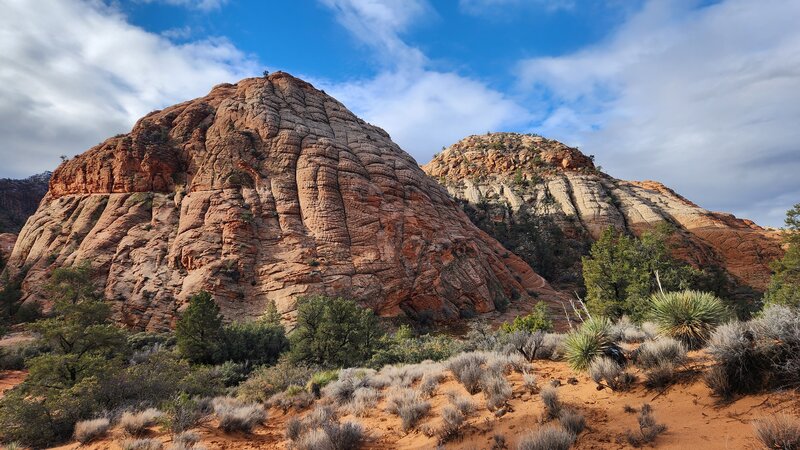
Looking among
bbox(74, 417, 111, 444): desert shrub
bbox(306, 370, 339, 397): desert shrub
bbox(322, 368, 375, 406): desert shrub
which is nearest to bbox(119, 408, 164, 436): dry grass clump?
bbox(74, 417, 111, 444): desert shrub

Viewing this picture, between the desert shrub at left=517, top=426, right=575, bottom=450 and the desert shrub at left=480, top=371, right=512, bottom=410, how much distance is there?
1.93 m

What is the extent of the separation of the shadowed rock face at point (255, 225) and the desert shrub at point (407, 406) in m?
19.8

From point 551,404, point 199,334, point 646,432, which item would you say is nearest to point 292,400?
point 551,404

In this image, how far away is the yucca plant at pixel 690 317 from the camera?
26.5ft

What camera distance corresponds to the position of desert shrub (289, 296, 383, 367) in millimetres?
16625

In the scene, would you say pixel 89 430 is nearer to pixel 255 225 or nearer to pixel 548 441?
pixel 548 441

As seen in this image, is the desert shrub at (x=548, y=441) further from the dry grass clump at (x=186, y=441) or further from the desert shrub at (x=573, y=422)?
the dry grass clump at (x=186, y=441)

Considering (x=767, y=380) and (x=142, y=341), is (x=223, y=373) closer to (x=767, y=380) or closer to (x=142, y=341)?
(x=142, y=341)

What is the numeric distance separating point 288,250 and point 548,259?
35.7 m

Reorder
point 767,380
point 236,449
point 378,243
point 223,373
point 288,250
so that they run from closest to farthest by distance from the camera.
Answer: point 767,380
point 236,449
point 223,373
point 288,250
point 378,243

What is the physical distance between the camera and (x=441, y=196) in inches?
1761

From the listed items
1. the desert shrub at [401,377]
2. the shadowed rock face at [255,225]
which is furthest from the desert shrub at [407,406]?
the shadowed rock face at [255,225]

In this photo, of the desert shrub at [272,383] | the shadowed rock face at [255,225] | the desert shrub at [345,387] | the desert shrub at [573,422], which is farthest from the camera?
the shadowed rock face at [255,225]

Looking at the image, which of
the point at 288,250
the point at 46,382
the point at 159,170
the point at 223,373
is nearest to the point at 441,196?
the point at 288,250
